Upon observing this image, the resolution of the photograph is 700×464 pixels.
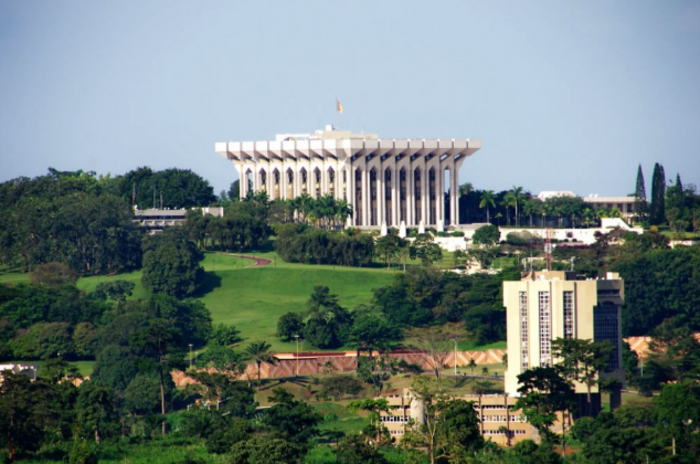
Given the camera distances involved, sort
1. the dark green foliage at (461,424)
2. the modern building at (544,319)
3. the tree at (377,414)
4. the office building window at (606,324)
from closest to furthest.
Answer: the dark green foliage at (461,424) < the tree at (377,414) < the modern building at (544,319) < the office building window at (606,324)

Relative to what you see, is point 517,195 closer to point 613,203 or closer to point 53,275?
point 613,203

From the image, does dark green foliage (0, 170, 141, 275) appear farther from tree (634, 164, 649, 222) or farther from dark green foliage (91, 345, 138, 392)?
tree (634, 164, 649, 222)

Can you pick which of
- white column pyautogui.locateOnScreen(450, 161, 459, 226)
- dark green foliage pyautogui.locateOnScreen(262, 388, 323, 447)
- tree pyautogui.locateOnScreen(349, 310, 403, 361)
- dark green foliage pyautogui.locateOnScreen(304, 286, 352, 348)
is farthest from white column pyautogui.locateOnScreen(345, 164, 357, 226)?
dark green foliage pyautogui.locateOnScreen(262, 388, 323, 447)

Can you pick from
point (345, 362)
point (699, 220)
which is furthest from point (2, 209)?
point (699, 220)

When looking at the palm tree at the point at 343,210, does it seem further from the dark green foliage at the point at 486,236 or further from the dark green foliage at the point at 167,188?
the dark green foliage at the point at 167,188

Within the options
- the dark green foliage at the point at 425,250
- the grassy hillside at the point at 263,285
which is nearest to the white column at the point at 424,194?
the dark green foliage at the point at 425,250

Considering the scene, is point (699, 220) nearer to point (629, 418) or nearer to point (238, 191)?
point (238, 191)
